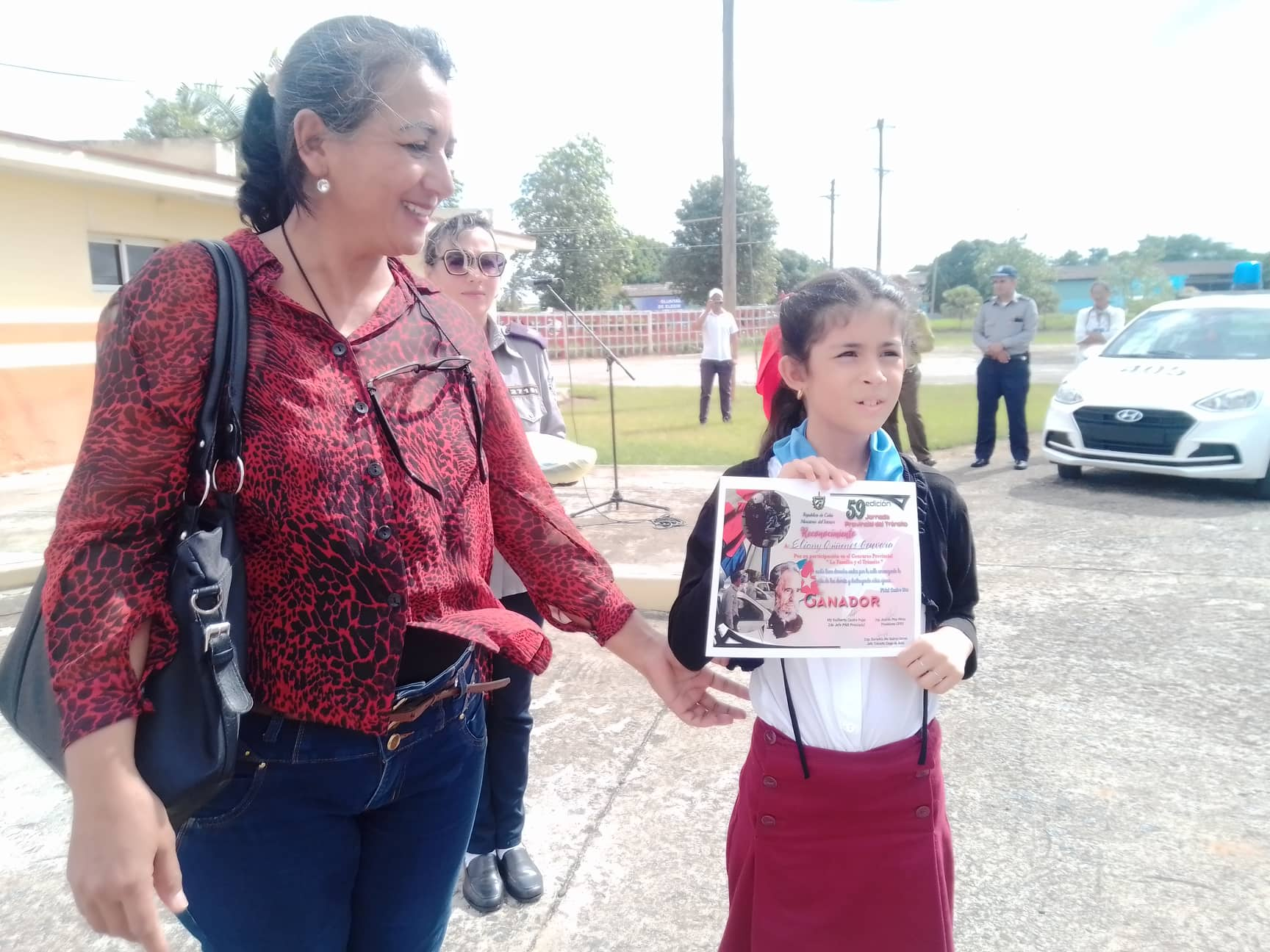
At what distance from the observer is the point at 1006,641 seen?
4445 mm

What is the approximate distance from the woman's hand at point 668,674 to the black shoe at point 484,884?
3.88ft

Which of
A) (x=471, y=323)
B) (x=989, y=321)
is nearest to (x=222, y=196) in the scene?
(x=989, y=321)

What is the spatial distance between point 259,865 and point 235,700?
0.33 metres

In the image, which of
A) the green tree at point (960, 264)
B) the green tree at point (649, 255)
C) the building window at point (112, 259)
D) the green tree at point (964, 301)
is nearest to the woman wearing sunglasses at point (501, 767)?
the building window at point (112, 259)

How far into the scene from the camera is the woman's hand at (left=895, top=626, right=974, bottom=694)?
1.59 metres

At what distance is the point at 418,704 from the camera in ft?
4.68

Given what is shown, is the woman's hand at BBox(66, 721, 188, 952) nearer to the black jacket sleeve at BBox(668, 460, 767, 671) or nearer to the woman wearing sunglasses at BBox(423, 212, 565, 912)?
the black jacket sleeve at BBox(668, 460, 767, 671)

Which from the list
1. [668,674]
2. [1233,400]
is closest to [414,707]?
[668,674]

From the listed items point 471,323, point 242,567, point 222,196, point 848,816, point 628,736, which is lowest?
point 628,736

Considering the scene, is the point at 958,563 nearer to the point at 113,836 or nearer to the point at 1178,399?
the point at 113,836

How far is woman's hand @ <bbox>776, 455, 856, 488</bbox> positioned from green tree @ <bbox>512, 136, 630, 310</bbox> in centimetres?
5067

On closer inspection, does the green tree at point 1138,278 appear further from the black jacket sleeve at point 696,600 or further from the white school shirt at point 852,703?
the black jacket sleeve at point 696,600

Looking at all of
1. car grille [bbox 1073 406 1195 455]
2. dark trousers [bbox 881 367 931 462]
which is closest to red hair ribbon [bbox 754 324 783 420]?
dark trousers [bbox 881 367 931 462]

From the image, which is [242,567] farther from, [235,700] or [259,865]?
[259,865]
